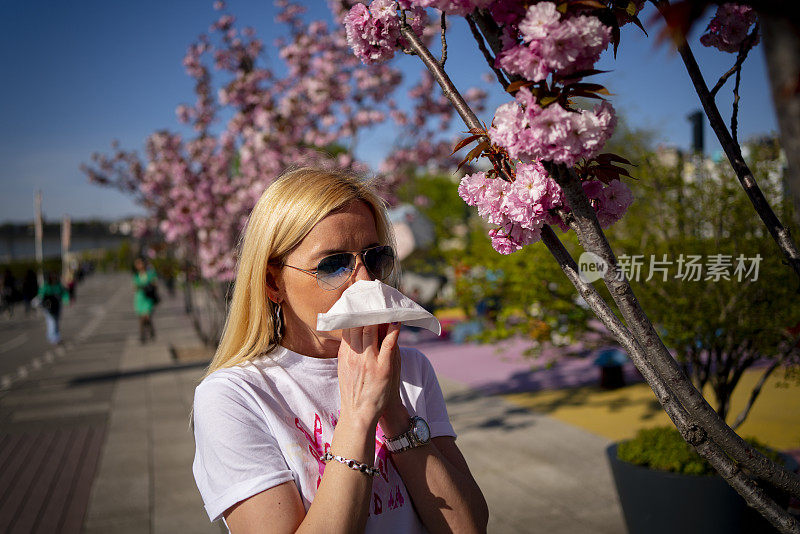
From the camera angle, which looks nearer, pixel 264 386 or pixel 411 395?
pixel 264 386

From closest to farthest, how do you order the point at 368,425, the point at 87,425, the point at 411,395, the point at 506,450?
the point at 368,425, the point at 411,395, the point at 506,450, the point at 87,425

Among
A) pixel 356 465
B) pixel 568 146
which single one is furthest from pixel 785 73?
pixel 356 465

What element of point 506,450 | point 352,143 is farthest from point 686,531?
point 352,143

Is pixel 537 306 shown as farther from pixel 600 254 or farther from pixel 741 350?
pixel 600 254

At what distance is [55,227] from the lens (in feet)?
346

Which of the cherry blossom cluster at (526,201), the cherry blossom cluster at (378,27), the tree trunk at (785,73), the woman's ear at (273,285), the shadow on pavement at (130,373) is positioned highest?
the cherry blossom cluster at (378,27)

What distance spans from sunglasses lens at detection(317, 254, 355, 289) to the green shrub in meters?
2.86

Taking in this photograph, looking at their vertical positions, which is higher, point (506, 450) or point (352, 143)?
point (352, 143)

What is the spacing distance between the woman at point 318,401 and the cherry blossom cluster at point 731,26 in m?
1.04

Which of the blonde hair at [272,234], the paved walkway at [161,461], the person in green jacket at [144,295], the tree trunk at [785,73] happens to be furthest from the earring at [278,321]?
the person in green jacket at [144,295]

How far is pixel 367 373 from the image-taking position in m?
1.47

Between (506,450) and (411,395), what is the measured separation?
484 cm

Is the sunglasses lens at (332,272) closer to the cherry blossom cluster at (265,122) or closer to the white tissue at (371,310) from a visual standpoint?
the white tissue at (371,310)

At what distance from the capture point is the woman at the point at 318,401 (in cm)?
145
